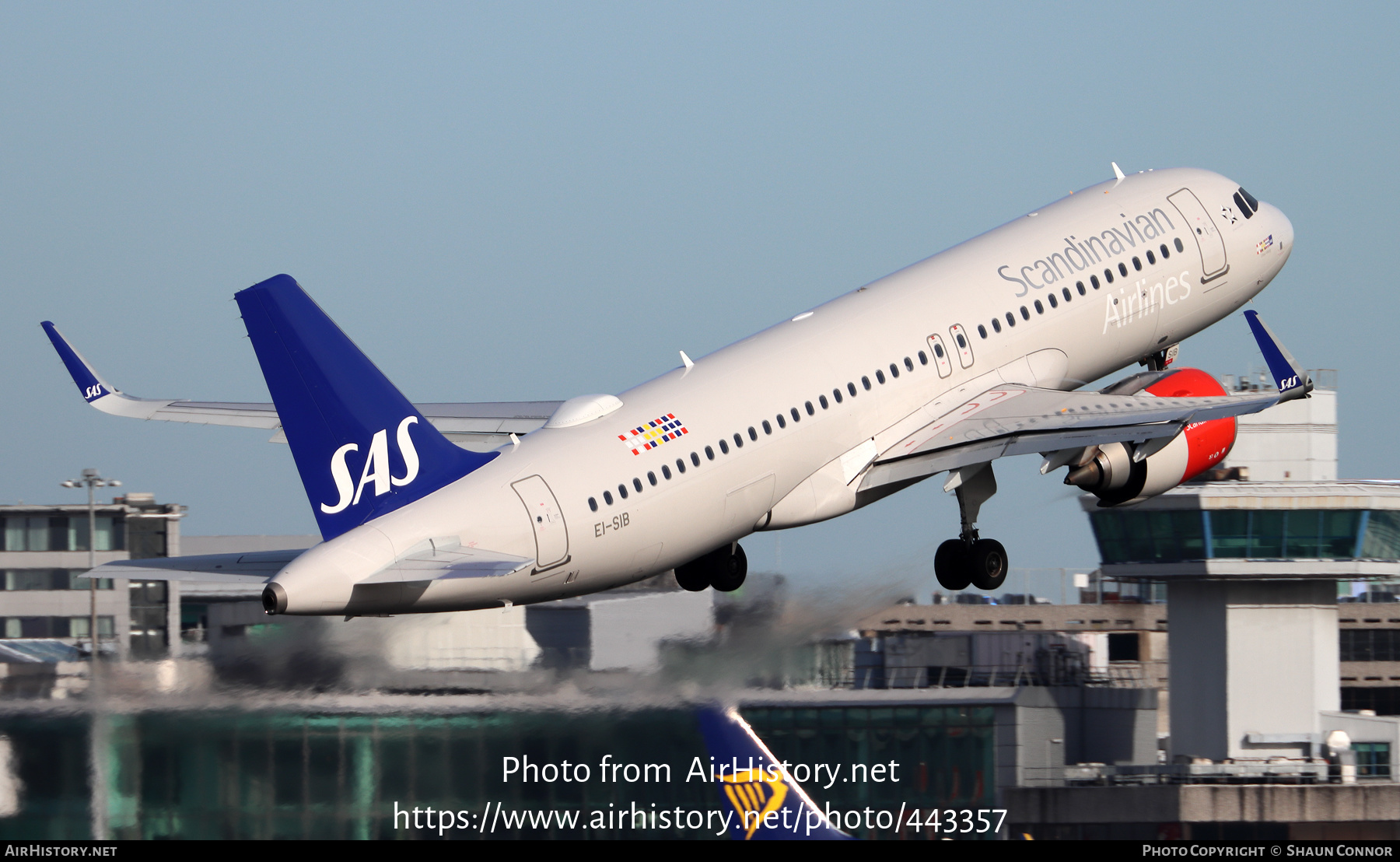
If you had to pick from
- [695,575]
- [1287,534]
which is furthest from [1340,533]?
[695,575]

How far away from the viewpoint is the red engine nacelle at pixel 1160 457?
36.9 metres

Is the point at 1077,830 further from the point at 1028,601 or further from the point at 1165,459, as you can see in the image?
the point at 1028,601

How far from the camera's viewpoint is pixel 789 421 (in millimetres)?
33125

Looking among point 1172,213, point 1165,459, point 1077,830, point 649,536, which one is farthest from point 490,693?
point 1077,830

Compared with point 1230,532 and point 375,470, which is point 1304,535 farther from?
point 375,470

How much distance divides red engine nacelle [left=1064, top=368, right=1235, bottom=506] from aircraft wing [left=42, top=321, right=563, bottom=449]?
35.2 feet

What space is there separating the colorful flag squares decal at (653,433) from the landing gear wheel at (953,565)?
774cm

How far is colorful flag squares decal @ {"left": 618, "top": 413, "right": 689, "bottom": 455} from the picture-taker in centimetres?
3089

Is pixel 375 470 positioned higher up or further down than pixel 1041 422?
further down

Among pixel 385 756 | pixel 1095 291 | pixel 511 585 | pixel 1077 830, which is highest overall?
pixel 1095 291

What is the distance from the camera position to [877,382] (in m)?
34.9

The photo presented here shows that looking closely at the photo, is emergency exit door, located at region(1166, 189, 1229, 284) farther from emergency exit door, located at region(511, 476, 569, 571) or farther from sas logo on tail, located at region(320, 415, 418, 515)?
sas logo on tail, located at region(320, 415, 418, 515)

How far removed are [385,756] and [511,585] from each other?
9384 millimetres

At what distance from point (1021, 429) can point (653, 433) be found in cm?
726
